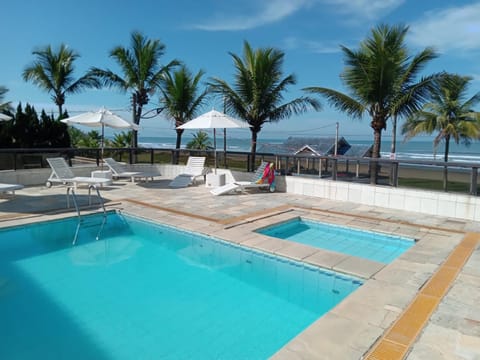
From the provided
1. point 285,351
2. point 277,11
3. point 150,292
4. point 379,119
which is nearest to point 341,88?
point 379,119

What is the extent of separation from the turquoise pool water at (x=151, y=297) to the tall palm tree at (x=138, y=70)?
9917 mm

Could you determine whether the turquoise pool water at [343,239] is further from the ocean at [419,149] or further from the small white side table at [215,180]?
the ocean at [419,149]

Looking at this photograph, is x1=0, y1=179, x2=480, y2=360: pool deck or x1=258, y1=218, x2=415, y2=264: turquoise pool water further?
x1=258, y1=218, x2=415, y2=264: turquoise pool water

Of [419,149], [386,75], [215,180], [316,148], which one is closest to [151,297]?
[215,180]

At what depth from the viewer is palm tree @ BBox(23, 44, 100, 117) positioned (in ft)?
56.1

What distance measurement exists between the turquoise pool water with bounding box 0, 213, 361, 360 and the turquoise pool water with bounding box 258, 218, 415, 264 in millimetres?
1303

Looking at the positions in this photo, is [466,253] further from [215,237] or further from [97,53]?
[97,53]

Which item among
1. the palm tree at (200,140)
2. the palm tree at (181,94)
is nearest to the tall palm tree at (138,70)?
the palm tree at (181,94)

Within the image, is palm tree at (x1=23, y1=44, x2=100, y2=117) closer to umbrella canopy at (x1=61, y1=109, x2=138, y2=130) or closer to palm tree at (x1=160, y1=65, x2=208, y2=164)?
palm tree at (x1=160, y1=65, x2=208, y2=164)

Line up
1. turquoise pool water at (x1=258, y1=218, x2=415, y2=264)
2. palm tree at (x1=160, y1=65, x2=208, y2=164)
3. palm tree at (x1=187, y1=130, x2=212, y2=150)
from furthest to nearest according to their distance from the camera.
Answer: palm tree at (x1=187, y1=130, x2=212, y2=150)
palm tree at (x1=160, y1=65, x2=208, y2=164)
turquoise pool water at (x1=258, y1=218, x2=415, y2=264)

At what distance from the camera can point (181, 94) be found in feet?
48.0

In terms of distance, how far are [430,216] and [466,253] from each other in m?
2.57

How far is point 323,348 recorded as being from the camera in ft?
8.62

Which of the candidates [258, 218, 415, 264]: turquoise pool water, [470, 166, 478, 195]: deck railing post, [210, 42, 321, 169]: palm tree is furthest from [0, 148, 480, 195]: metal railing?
[258, 218, 415, 264]: turquoise pool water
